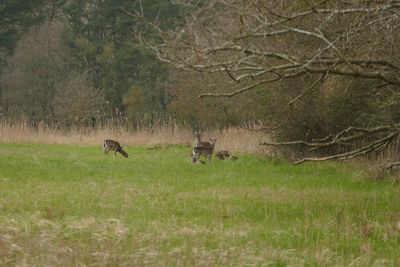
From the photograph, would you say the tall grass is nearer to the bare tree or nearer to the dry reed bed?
the dry reed bed

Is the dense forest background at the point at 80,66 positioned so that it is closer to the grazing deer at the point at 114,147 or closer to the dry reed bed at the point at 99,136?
the dry reed bed at the point at 99,136

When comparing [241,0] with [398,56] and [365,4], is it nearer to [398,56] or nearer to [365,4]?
[365,4]

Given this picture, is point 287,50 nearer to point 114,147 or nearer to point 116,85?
point 114,147

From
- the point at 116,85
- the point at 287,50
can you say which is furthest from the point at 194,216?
the point at 116,85

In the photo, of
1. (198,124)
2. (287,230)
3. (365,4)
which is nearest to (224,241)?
(287,230)

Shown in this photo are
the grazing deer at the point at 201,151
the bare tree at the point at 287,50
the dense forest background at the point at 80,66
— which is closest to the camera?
the bare tree at the point at 287,50

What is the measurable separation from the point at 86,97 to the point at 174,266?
36.3 meters

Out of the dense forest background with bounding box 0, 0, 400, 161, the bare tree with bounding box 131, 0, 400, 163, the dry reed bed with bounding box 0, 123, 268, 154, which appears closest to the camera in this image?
the bare tree with bounding box 131, 0, 400, 163

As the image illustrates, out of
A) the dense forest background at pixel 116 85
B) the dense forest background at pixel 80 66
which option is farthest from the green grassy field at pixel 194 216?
the dense forest background at pixel 80 66

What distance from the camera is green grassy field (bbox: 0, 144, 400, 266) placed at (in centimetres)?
574

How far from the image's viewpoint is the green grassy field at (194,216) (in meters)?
5.74

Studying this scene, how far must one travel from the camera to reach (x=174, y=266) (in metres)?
5.37

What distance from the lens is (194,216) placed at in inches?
360

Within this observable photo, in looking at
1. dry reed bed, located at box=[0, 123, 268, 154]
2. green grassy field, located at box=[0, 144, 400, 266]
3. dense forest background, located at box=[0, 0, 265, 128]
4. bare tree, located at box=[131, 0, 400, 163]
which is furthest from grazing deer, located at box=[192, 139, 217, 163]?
dense forest background, located at box=[0, 0, 265, 128]
